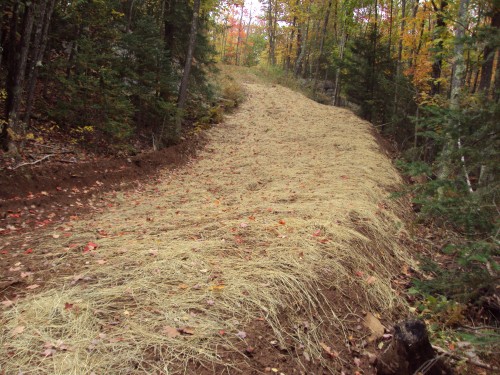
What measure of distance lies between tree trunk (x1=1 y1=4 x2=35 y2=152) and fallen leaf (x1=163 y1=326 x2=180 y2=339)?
18.8 ft

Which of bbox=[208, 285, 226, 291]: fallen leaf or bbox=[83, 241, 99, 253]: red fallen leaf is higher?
bbox=[208, 285, 226, 291]: fallen leaf

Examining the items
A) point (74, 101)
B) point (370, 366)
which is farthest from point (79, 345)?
point (74, 101)

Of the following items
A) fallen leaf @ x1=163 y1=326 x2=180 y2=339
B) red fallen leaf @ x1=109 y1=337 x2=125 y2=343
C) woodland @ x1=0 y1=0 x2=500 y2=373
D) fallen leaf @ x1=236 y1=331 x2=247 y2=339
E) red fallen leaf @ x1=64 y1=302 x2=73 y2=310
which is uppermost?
woodland @ x1=0 y1=0 x2=500 y2=373

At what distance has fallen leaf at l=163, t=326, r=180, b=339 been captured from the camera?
9.23ft

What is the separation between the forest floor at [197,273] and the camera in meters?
2.74

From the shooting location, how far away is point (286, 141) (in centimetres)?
1255

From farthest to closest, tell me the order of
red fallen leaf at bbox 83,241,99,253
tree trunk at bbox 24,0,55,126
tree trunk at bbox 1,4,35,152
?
tree trunk at bbox 24,0,55,126 → tree trunk at bbox 1,4,35,152 → red fallen leaf at bbox 83,241,99,253

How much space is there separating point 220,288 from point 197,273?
0.39 metres

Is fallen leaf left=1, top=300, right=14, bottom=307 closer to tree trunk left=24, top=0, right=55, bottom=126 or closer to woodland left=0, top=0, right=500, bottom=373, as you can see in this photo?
woodland left=0, top=0, right=500, bottom=373

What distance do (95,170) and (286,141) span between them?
6826 millimetres

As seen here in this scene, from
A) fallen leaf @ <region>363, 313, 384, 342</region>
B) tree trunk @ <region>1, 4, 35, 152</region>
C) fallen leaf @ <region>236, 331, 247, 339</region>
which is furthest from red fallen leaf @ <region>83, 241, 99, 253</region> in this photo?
tree trunk @ <region>1, 4, 35, 152</region>

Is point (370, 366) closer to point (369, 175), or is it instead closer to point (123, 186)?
point (369, 175)

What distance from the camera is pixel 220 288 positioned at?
11.2ft

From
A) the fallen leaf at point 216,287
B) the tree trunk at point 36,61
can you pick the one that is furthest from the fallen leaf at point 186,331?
the tree trunk at point 36,61
